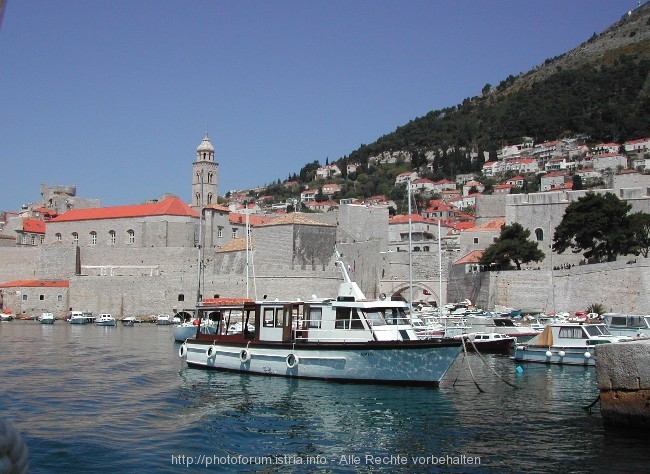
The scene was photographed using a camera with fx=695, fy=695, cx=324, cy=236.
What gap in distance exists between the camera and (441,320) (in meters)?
27.8

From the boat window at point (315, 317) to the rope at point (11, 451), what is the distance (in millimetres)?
14923

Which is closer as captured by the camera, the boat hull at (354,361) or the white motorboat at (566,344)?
the boat hull at (354,361)

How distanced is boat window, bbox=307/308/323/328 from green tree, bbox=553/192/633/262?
22.5 m

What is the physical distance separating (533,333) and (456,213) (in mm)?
50308

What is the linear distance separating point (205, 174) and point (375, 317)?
41672 mm

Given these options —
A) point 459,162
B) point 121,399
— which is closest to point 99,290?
point 121,399

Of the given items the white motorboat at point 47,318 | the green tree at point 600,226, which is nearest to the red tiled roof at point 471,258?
the green tree at point 600,226

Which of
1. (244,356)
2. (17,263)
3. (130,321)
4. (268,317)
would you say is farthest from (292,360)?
(17,263)

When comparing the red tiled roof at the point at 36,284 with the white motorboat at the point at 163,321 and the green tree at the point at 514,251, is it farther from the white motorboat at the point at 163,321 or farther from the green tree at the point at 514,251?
the green tree at the point at 514,251

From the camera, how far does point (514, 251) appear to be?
36.9m

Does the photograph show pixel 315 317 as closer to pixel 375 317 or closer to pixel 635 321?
pixel 375 317

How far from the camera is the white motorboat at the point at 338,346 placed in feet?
47.8

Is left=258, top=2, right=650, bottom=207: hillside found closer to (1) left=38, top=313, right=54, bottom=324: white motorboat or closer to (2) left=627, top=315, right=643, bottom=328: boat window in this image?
(1) left=38, top=313, right=54, bottom=324: white motorboat

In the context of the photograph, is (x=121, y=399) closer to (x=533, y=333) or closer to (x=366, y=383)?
(x=366, y=383)
